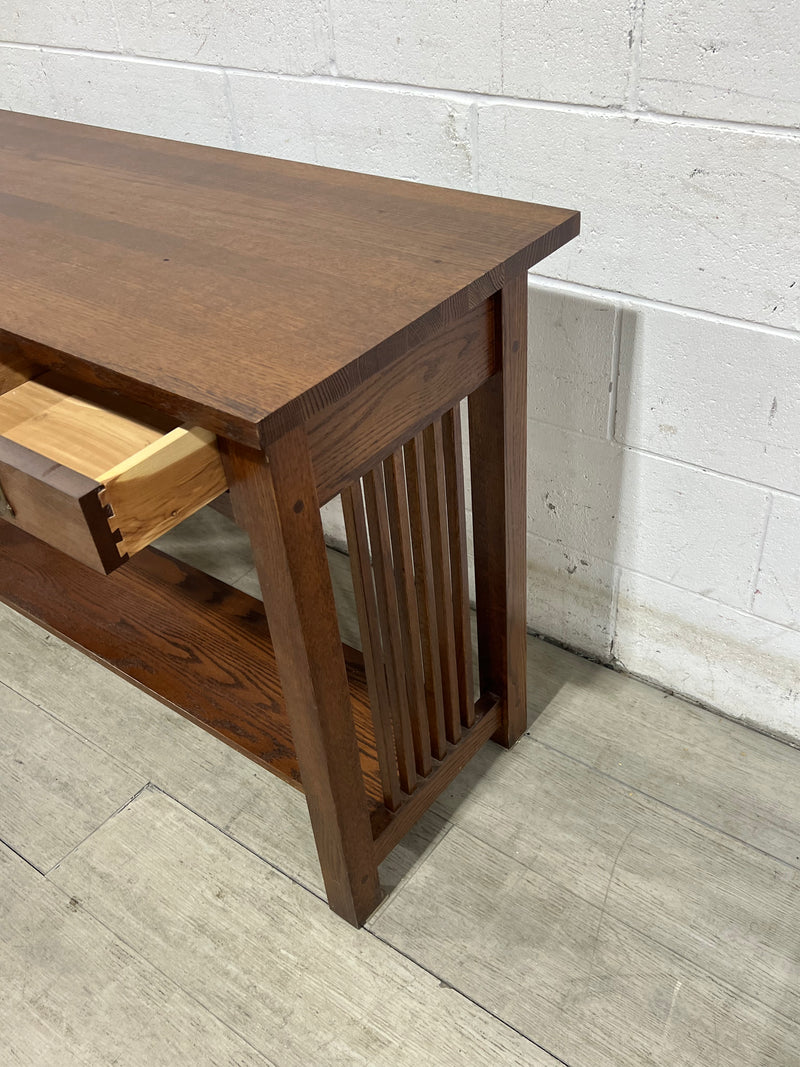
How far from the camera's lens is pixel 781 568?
1.17 metres

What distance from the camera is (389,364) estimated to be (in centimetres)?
75

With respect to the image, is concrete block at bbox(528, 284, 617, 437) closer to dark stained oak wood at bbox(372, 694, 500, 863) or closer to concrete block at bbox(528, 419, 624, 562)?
concrete block at bbox(528, 419, 624, 562)

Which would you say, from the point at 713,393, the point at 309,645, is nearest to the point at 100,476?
the point at 309,645

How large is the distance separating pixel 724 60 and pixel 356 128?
1.72ft

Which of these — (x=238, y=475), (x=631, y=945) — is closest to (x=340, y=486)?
(x=238, y=475)

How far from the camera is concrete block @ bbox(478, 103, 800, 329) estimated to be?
95 cm

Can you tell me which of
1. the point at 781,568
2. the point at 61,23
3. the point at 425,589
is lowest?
the point at 781,568

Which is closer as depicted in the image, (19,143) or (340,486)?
(340,486)

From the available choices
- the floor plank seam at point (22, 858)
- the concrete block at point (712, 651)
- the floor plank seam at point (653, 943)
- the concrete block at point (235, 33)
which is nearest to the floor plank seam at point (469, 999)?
the floor plank seam at point (653, 943)

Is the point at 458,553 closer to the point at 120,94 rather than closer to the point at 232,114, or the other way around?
the point at 232,114

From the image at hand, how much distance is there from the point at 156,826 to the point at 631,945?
672 millimetres

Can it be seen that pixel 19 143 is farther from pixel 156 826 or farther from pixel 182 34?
pixel 156 826

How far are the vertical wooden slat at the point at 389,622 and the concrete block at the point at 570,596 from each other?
0.43m

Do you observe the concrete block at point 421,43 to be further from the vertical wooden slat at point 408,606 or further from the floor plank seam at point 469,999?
the floor plank seam at point 469,999
